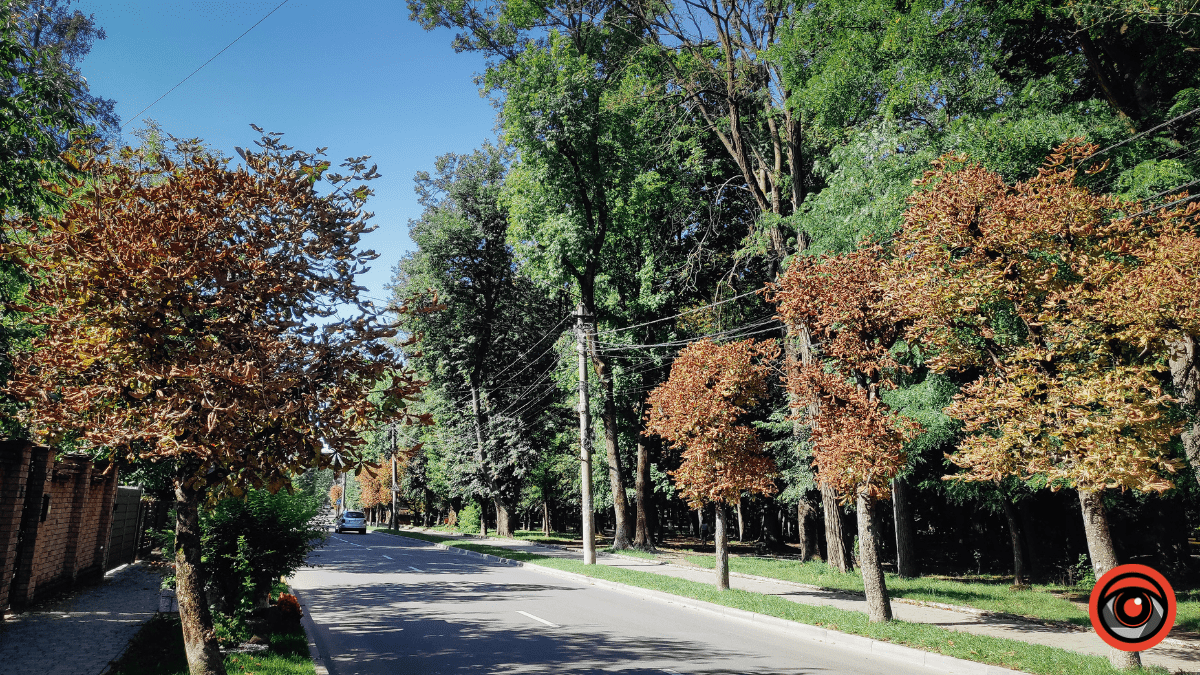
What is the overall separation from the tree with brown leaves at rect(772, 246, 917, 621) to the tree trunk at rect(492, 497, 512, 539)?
27790 millimetres

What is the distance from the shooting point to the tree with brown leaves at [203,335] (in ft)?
18.0

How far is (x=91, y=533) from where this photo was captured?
1545 centimetres

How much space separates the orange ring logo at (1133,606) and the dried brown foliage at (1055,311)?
22.3 feet

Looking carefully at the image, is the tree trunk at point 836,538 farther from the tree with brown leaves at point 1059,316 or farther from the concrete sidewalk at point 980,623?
the tree with brown leaves at point 1059,316

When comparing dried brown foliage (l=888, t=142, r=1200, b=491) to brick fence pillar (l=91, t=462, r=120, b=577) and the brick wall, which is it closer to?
the brick wall

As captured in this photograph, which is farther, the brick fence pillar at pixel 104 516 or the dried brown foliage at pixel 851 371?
the brick fence pillar at pixel 104 516

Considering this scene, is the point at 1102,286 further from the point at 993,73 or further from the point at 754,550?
the point at 754,550

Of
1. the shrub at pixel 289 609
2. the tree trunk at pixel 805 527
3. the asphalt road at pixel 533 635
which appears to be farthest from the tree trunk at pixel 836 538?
the shrub at pixel 289 609

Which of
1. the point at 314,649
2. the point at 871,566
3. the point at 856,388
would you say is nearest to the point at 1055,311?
the point at 856,388

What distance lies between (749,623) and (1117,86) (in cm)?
1349

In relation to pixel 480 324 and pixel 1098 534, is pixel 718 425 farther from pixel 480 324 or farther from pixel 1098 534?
pixel 480 324

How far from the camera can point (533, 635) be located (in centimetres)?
1062

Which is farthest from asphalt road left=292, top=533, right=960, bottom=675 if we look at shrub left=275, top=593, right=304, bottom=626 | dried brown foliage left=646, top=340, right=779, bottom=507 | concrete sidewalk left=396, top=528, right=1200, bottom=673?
dried brown foliage left=646, top=340, right=779, bottom=507

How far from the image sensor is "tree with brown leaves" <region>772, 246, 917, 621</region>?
435 inches
